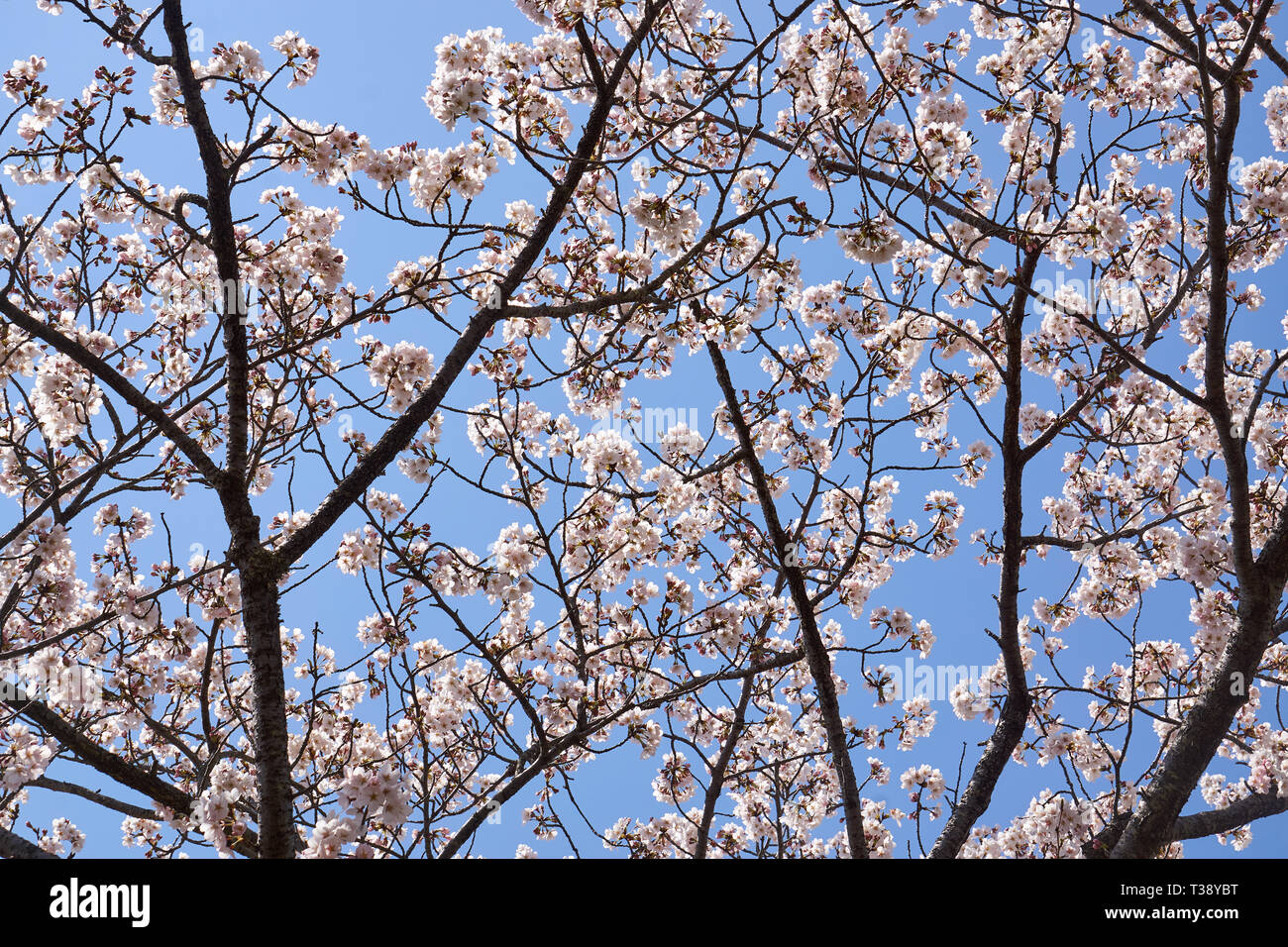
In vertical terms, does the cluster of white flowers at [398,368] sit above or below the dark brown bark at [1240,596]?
above

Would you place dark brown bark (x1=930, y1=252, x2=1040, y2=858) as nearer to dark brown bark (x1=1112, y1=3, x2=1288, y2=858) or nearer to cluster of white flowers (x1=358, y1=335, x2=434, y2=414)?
dark brown bark (x1=1112, y1=3, x2=1288, y2=858)

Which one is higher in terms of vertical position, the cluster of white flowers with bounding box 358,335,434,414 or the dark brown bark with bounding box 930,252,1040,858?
the cluster of white flowers with bounding box 358,335,434,414

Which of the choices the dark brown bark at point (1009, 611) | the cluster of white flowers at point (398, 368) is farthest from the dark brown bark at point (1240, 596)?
the cluster of white flowers at point (398, 368)

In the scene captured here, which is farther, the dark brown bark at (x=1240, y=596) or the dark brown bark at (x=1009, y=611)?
the dark brown bark at (x=1009, y=611)

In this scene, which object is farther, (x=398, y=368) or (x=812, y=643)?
(x=812, y=643)

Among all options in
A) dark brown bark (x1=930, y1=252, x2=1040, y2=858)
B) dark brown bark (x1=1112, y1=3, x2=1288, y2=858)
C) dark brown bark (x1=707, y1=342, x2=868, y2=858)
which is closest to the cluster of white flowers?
dark brown bark (x1=707, y1=342, x2=868, y2=858)

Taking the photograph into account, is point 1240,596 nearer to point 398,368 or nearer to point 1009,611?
point 1009,611

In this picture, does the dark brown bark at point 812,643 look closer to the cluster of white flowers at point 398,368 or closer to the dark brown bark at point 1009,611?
the dark brown bark at point 1009,611

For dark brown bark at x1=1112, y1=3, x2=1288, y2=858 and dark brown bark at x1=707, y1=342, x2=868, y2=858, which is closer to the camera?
A: dark brown bark at x1=1112, y1=3, x2=1288, y2=858

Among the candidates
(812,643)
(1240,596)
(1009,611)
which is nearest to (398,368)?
(812,643)

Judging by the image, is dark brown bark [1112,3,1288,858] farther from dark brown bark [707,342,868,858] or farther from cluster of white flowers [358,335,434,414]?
cluster of white flowers [358,335,434,414]
